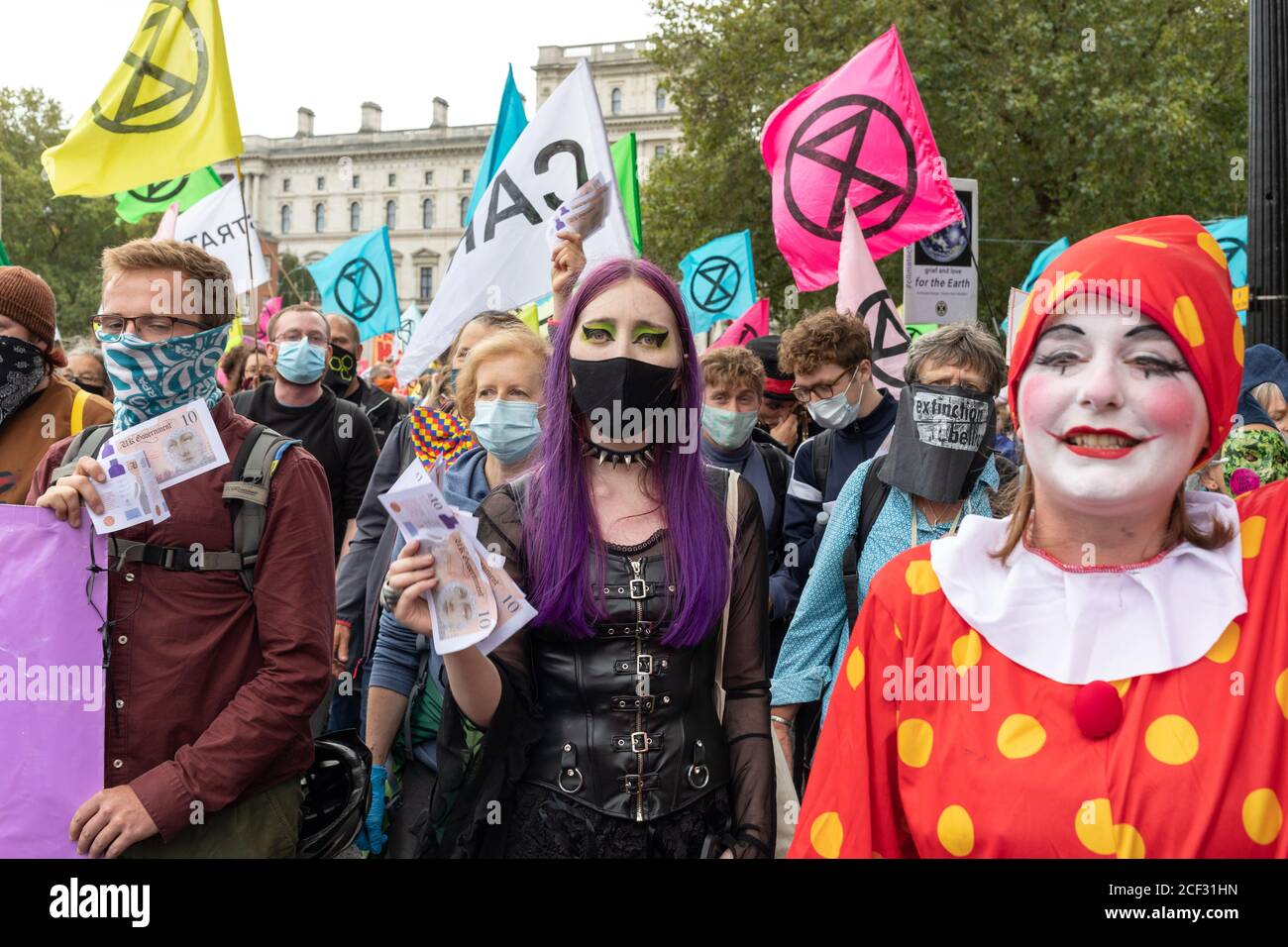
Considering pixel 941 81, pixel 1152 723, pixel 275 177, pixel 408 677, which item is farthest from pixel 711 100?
pixel 275 177

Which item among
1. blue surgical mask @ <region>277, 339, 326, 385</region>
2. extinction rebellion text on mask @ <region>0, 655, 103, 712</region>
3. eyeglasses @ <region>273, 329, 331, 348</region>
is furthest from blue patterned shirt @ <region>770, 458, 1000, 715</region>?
eyeglasses @ <region>273, 329, 331, 348</region>

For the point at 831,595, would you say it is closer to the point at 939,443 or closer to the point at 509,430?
the point at 939,443

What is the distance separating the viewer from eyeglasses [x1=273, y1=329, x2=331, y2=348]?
659 centimetres

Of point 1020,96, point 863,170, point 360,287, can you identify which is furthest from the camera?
point 1020,96

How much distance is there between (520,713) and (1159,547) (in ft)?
4.24

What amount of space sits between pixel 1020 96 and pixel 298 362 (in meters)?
16.0

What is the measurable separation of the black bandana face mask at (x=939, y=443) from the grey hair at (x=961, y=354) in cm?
A: 9

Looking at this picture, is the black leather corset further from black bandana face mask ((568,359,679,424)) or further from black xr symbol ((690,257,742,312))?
black xr symbol ((690,257,742,312))

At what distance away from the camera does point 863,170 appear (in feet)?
22.8

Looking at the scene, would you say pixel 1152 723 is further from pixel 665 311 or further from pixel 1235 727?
pixel 665 311

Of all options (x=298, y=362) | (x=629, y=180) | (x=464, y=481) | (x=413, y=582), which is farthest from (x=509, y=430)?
(x=629, y=180)

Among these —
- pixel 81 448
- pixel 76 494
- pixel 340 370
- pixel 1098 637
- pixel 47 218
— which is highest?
pixel 47 218

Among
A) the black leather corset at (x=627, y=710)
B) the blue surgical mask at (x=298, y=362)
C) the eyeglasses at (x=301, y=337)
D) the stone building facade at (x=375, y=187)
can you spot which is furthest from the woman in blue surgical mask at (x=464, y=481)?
the stone building facade at (x=375, y=187)
